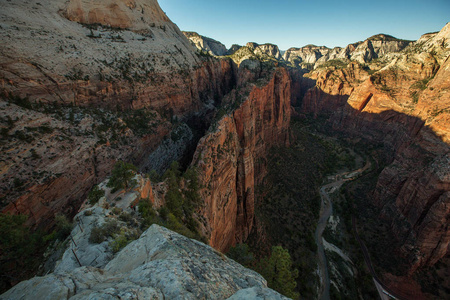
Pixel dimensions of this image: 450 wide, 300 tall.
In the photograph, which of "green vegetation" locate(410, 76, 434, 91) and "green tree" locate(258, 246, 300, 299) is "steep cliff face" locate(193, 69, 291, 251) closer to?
"green tree" locate(258, 246, 300, 299)

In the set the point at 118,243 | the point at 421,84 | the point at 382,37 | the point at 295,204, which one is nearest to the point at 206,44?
the point at 421,84

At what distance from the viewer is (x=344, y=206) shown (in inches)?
1962

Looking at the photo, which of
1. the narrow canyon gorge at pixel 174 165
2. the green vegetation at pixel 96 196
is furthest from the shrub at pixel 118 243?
the green vegetation at pixel 96 196

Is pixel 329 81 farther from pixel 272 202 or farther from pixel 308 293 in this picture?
pixel 308 293

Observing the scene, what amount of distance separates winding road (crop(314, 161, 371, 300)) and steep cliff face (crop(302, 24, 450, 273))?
1179cm

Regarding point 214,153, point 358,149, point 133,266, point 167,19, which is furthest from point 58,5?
point 358,149

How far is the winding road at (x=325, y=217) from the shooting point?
33600 millimetres

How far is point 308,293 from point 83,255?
119 ft

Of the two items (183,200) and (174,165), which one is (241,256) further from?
(174,165)

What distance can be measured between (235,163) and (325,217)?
33.4 metres

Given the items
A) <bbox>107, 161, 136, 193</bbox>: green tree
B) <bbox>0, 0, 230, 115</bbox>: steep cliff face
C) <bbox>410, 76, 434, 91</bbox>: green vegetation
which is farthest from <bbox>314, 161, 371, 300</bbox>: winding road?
<bbox>0, 0, 230, 115</bbox>: steep cliff face

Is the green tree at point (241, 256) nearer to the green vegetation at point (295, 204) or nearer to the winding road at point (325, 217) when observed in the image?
the green vegetation at point (295, 204)

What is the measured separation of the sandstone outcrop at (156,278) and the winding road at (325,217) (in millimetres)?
34532

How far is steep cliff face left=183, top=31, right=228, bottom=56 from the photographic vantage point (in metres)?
143
